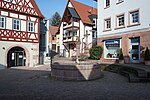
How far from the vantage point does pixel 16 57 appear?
25.0 meters

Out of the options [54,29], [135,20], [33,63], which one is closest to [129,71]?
[135,20]

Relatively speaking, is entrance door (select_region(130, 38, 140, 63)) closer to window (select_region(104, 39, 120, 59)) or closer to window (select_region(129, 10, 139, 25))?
window (select_region(129, 10, 139, 25))

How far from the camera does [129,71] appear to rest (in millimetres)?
14305

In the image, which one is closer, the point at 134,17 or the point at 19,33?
the point at 134,17

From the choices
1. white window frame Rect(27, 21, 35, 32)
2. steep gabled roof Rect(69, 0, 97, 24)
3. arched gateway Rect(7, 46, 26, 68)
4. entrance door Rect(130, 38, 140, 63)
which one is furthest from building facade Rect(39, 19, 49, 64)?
entrance door Rect(130, 38, 140, 63)

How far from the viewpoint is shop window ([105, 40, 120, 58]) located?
909 inches

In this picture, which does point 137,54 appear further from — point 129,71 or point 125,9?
point 129,71

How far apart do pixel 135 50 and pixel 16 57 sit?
14.7 metres

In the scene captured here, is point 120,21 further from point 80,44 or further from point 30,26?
point 30,26

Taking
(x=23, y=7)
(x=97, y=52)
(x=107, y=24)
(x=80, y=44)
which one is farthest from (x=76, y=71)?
(x=23, y=7)

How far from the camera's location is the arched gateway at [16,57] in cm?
2411

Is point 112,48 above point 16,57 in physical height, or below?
above

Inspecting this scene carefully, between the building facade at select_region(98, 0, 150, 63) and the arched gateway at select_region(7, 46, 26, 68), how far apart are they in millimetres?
10319

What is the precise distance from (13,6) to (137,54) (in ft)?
51.1
